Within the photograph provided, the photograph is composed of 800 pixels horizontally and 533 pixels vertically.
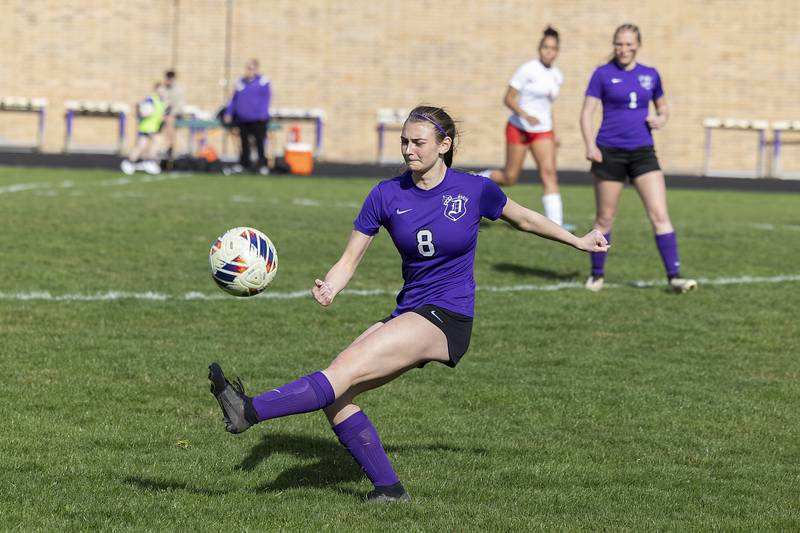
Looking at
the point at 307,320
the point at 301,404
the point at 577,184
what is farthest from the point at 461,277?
the point at 577,184

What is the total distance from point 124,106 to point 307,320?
23552mm

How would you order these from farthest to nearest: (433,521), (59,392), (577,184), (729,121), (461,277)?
(729,121), (577,184), (59,392), (461,277), (433,521)

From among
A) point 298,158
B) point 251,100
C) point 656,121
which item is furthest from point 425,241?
point 298,158

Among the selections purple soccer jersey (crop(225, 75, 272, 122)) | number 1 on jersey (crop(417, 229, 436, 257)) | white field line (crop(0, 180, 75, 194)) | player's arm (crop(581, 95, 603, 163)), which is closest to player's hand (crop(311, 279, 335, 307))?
number 1 on jersey (crop(417, 229, 436, 257))

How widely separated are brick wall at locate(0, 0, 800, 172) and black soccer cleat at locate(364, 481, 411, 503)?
27.7 meters

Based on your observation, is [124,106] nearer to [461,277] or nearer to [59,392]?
[59,392]

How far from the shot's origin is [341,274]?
589 centimetres

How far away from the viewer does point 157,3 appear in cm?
3338

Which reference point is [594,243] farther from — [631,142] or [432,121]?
[631,142]

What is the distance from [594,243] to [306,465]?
178cm

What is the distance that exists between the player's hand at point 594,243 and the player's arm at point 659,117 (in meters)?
5.72

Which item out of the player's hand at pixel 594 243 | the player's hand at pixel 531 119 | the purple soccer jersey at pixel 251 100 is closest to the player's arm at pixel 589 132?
the player's hand at pixel 531 119

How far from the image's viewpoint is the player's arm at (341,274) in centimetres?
575

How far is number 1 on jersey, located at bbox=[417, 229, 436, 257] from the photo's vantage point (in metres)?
5.87
